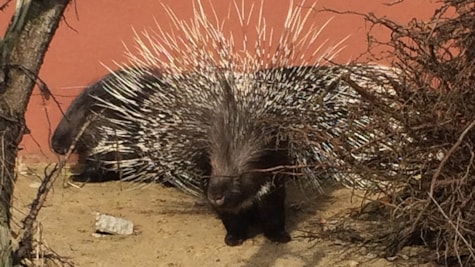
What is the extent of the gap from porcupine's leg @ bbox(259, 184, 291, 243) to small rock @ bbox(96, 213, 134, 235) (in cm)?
51

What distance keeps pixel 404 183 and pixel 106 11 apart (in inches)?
78.2

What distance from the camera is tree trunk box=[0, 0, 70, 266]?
2.01m

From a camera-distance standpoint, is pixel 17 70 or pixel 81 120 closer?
pixel 17 70

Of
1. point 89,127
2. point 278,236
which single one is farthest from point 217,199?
point 89,127

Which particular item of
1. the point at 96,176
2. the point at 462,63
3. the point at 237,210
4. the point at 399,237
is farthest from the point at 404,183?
the point at 96,176

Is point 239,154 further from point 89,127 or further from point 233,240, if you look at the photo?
point 89,127

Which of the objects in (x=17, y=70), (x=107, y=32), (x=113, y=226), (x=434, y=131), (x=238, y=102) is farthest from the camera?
(x=107, y=32)

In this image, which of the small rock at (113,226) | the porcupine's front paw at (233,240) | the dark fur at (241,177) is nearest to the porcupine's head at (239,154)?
the dark fur at (241,177)

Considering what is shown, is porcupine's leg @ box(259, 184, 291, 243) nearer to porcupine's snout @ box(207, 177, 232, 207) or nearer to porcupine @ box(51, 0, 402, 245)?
porcupine @ box(51, 0, 402, 245)

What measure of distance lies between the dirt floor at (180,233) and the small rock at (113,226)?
26mm

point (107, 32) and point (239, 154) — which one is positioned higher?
point (107, 32)

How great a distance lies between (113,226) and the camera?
3.65m

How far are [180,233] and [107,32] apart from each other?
123 centimetres

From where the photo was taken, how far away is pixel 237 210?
3.47m
